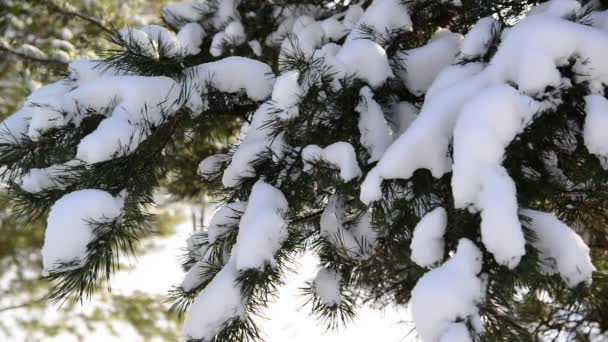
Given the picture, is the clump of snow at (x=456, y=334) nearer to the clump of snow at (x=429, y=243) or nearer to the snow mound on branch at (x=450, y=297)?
the snow mound on branch at (x=450, y=297)

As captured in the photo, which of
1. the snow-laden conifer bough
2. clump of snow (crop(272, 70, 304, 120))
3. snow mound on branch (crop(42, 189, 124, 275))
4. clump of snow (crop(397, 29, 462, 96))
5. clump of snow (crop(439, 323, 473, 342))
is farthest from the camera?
clump of snow (crop(397, 29, 462, 96))

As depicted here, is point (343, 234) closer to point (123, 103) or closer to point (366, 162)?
point (366, 162)

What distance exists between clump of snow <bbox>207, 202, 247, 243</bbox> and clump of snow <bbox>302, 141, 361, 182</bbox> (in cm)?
28

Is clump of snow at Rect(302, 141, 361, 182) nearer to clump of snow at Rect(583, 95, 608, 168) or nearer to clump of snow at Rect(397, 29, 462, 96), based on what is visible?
clump of snow at Rect(397, 29, 462, 96)

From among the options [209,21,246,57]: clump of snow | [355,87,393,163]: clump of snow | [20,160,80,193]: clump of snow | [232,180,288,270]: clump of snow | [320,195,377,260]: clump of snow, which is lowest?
[320,195,377,260]: clump of snow

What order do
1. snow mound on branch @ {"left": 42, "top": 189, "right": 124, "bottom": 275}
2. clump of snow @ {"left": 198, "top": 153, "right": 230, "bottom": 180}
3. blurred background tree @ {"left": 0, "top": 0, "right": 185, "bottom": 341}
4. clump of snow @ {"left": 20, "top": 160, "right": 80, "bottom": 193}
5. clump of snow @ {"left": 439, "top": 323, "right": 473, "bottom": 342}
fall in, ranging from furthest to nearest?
blurred background tree @ {"left": 0, "top": 0, "right": 185, "bottom": 341} → clump of snow @ {"left": 198, "top": 153, "right": 230, "bottom": 180} → clump of snow @ {"left": 20, "top": 160, "right": 80, "bottom": 193} → snow mound on branch @ {"left": 42, "top": 189, "right": 124, "bottom": 275} → clump of snow @ {"left": 439, "top": 323, "right": 473, "bottom": 342}

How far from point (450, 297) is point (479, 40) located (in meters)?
0.80

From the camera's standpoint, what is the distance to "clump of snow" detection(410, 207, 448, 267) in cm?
105

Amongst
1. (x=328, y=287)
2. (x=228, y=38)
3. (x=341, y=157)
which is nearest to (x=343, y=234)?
(x=328, y=287)

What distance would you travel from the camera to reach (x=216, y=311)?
1.26 m

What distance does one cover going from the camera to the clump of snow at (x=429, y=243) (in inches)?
41.3

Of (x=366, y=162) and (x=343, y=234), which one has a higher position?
(x=366, y=162)

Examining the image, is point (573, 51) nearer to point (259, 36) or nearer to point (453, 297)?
point (453, 297)

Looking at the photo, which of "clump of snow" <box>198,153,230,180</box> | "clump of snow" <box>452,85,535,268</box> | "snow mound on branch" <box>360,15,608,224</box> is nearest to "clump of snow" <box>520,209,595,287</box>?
"clump of snow" <box>452,85,535,268</box>
